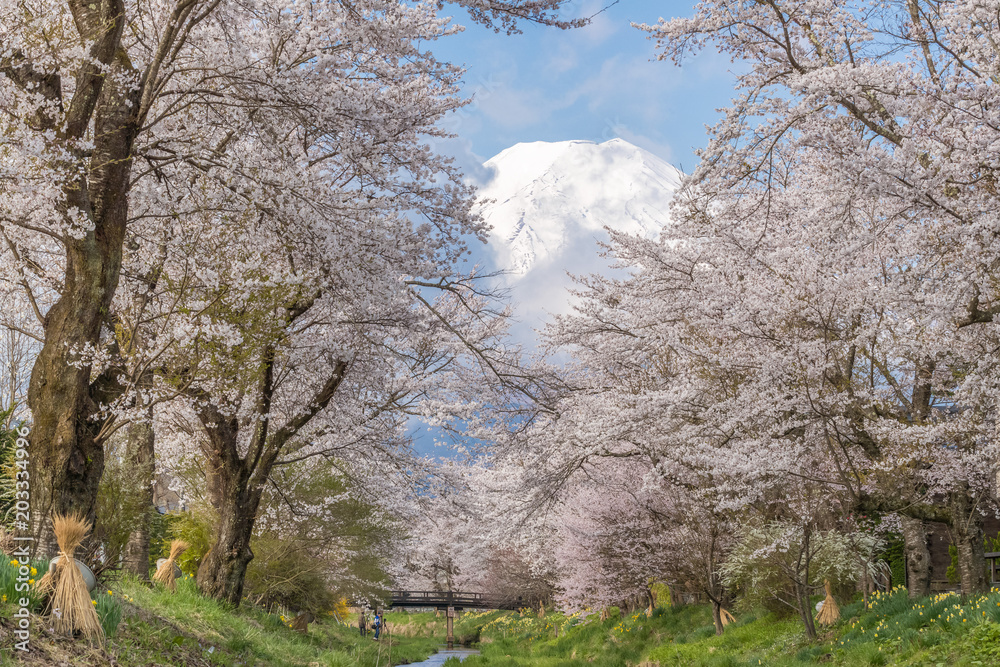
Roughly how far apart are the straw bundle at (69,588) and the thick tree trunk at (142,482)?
265 inches

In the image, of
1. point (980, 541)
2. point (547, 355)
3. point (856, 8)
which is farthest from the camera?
point (547, 355)

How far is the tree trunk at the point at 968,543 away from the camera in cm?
986

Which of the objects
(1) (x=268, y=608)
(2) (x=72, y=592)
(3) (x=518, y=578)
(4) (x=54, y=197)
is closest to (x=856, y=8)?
(4) (x=54, y=197)

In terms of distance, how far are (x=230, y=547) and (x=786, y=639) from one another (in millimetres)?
8558

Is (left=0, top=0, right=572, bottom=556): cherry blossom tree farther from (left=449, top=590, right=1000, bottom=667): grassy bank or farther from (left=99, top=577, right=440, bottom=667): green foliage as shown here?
(left=449, top=590, right=1000, bottom=667): grassy bank

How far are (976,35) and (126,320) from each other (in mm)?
9502

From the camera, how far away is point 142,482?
1100cm

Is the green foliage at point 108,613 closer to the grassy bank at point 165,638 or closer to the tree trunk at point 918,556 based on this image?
the grassy bank at point 165,638

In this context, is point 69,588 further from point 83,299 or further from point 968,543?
point 968,543

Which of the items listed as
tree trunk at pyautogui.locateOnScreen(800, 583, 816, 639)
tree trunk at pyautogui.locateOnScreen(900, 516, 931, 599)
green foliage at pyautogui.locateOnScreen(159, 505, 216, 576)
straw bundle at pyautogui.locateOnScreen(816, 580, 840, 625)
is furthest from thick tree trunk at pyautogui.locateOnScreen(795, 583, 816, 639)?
green foliage at pyautogui.locateOnScreen(159, 505, 216, 576)

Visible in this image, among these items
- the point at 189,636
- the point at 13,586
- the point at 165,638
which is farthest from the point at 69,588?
the point at 189,636

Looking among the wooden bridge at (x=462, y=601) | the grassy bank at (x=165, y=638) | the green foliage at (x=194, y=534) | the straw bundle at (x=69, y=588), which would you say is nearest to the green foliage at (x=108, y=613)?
the grassy bank at (x=165, y=638)

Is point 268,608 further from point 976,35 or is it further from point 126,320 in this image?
→ point 976,35

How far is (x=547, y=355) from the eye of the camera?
631 inches
